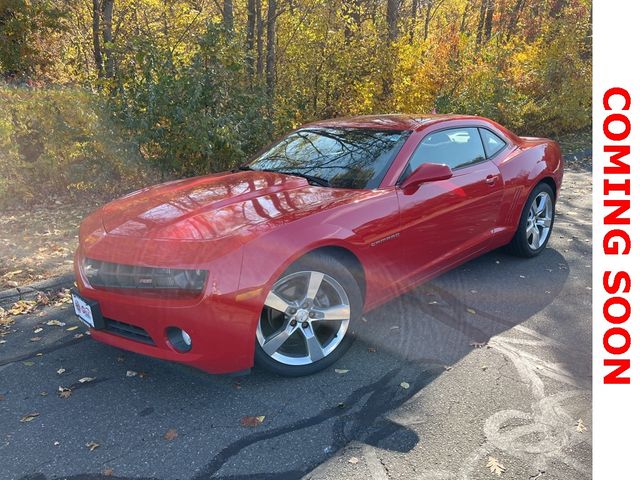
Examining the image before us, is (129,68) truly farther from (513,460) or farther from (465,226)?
(513,460)

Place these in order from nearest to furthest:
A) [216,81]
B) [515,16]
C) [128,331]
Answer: [128,331], [216,81], [515,16]

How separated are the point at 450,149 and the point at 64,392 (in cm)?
328

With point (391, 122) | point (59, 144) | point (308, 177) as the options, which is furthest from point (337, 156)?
point (59, 144)

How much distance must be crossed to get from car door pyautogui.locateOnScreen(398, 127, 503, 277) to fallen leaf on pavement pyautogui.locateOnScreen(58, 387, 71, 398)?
2.26 m

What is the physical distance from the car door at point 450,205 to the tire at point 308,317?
0.67 m

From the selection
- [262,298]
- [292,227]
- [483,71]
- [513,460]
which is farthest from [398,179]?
[483,71]

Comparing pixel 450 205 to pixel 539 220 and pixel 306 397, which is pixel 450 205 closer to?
pixel 539 220

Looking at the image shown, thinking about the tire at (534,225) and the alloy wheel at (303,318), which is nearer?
the alloy wheel at (303,318)

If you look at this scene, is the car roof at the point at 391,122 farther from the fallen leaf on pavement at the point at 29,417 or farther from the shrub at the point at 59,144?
the shrub at the point at 59,144

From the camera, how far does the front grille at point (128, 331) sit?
111 inches

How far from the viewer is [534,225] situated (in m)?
5.11

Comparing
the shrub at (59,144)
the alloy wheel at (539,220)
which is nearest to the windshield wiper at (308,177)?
the alloy wheel at (539,220)

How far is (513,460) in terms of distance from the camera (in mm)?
2418

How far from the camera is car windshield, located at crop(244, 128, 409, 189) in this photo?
3.70 m
